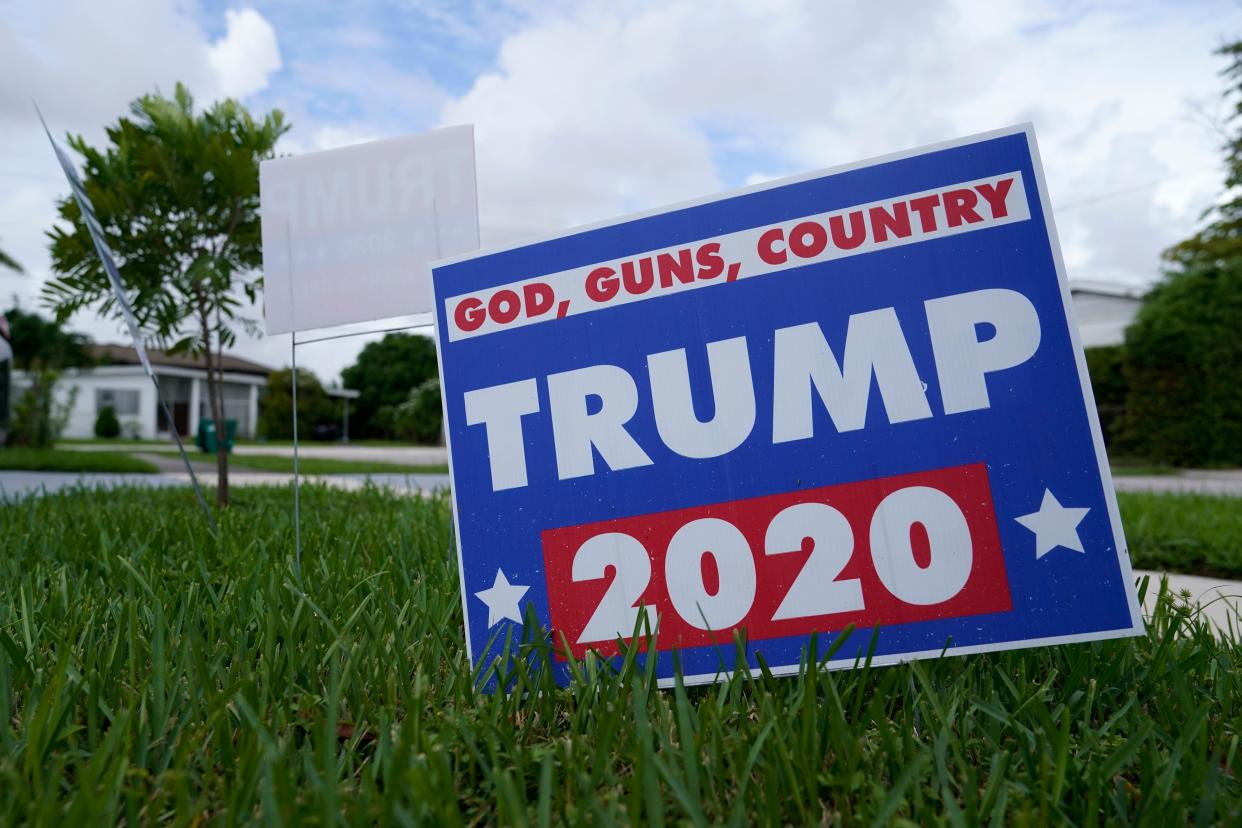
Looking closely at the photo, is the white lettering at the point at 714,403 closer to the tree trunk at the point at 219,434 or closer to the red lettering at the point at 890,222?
the red lettering at the point at 890,222

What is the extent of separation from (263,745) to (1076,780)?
4.29ft

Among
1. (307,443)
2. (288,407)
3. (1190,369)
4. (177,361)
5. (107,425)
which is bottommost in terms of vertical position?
(1190,369)

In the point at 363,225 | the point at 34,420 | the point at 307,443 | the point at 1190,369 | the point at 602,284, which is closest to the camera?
the point at 602,284

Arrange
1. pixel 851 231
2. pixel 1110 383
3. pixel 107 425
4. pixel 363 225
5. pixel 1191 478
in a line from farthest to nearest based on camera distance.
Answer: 1. pixel 107 425
2. pixel 1110 383
3. pixel 1191 478
4. pixel 363 225
5. pixel 851 231

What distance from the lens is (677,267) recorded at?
1.92m

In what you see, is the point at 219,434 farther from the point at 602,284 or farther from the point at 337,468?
the point at 337,468

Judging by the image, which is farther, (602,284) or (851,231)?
(602,284)

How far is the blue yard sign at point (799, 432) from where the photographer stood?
1687mm

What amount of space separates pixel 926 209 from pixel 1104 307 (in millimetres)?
27749

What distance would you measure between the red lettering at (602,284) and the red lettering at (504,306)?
0.18m

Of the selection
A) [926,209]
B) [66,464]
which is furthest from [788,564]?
[66,464]

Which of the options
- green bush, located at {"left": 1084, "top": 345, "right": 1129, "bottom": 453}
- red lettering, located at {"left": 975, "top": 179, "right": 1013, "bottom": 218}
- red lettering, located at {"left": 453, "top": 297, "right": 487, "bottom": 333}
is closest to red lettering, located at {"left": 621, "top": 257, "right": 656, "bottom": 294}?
red lettering, located at {"left": 453, "top": 297, "right": 487, "bottom": 333}

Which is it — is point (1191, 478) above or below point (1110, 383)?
below

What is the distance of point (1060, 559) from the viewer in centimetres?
166
